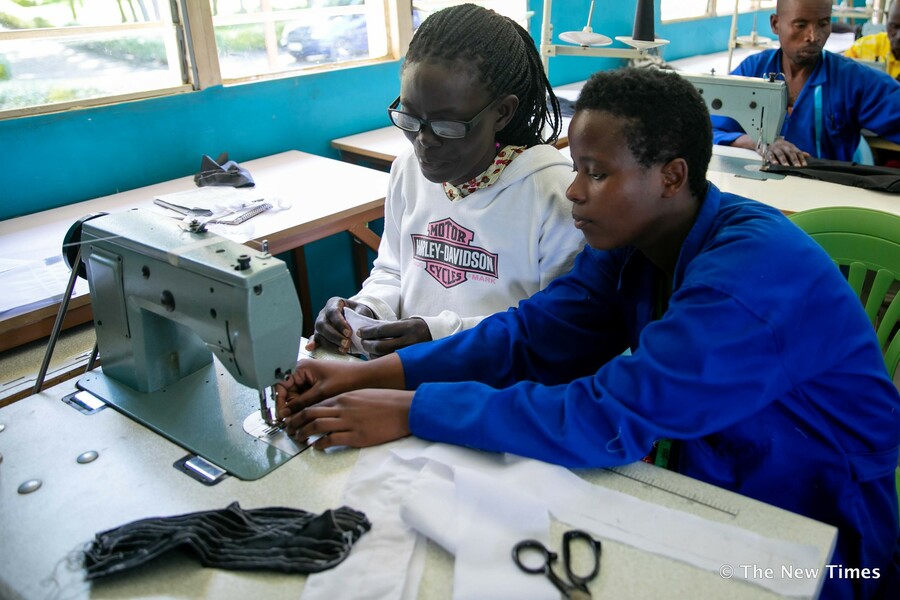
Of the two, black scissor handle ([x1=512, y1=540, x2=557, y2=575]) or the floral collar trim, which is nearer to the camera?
black scissor handle ([x1=512, y1=540, x2=557, y2=575])

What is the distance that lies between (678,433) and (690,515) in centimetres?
12

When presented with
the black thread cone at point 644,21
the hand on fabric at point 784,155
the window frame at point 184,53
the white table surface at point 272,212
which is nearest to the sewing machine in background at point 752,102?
the hand on fabric at point 784,155

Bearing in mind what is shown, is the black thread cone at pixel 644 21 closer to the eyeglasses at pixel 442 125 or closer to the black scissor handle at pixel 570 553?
the eyeglasses at pixel 442 125

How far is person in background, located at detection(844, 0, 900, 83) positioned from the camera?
3.69 metres

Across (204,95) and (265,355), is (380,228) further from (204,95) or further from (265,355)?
(265,355)

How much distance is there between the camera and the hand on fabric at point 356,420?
1.05m

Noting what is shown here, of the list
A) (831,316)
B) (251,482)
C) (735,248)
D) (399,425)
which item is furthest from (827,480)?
(251,482)

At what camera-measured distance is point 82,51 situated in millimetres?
2473

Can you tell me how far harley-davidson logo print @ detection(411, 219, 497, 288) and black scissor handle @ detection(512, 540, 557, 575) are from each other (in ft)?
2.74

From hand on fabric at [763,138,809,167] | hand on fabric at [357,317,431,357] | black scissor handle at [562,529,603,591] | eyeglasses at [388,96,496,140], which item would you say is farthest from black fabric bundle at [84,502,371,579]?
hand on fabric at [763,138,809,167]

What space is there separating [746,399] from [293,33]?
2.67 metres

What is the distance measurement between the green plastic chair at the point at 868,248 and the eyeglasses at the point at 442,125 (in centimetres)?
71

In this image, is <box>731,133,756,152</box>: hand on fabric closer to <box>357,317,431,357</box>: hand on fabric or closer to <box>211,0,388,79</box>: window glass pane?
<box>211,0,388,79</box>: window glass pane

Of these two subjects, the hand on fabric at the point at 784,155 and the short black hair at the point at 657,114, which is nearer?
the short black hair at the point at 657,114
